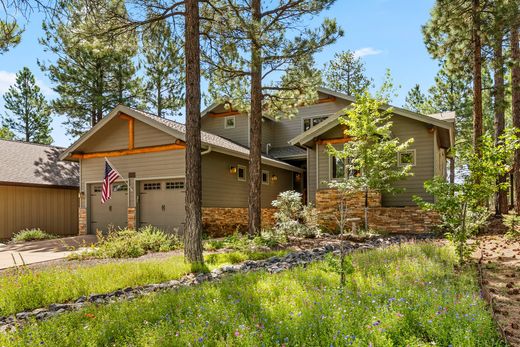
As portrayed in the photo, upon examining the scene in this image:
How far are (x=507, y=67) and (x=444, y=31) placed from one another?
2763mm

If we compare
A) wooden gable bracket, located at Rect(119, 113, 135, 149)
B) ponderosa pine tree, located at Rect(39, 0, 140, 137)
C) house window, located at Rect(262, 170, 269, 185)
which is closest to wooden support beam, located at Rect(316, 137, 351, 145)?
house window, located at Rect(262, 170, 269, 185)

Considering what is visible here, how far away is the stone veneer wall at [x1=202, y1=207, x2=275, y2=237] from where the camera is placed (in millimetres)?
14055

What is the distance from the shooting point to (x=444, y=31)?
46.6 feet

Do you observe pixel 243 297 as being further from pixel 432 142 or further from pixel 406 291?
pixel 432 142

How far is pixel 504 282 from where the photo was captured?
5.68 m

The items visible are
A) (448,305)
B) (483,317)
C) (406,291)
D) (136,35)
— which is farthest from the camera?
(136,35)

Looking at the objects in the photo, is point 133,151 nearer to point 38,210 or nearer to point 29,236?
point 29,236

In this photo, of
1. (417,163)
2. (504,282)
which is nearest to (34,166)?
(417,163)

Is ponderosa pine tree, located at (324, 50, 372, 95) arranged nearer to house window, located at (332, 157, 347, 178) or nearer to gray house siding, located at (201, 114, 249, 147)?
gray house siding, located at (201, 114, 249, 147)

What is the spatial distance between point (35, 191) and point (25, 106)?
49.7 ft

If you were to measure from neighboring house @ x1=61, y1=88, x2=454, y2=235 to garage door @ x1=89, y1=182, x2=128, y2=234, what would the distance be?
4cm

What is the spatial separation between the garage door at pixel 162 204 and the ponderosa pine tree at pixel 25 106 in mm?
17633

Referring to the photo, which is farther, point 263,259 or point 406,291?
point 263,259

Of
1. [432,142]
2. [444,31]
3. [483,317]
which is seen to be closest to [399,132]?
[432,142]
